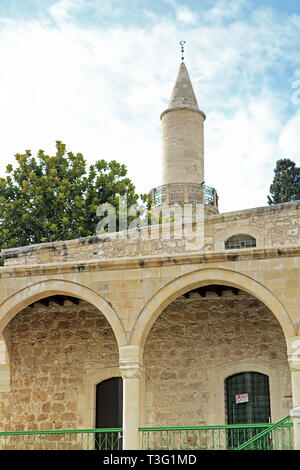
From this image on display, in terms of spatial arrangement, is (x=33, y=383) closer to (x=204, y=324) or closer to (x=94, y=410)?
(x=94, y=410)

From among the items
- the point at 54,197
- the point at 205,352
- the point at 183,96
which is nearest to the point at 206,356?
the point at 205,352

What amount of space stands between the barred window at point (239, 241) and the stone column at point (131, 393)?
14.5 feet

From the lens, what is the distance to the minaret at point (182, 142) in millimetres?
25328

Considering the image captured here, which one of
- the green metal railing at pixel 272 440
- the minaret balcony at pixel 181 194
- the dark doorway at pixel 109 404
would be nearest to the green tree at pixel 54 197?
the minaret balcony at pixel 181 194

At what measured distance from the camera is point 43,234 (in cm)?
2211

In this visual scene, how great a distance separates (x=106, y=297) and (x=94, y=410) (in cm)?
277

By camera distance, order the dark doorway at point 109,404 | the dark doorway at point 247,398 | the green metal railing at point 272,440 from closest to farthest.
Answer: the green metal railing at point 272,440, the dark doorway at point 247,398, the dark doorway at point 109,404

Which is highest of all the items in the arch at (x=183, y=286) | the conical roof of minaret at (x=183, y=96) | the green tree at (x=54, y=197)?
the conical roof of minaret at (x=183, y=96)

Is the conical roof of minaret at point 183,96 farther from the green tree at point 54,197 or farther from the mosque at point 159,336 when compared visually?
the mosque at point 159,336

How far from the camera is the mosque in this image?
10852 mm

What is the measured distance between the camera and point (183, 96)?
26.3m

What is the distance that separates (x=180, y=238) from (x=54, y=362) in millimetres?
3574

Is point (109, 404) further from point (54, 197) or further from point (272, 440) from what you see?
point (54, 197)

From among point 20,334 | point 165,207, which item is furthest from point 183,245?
point 165,207
